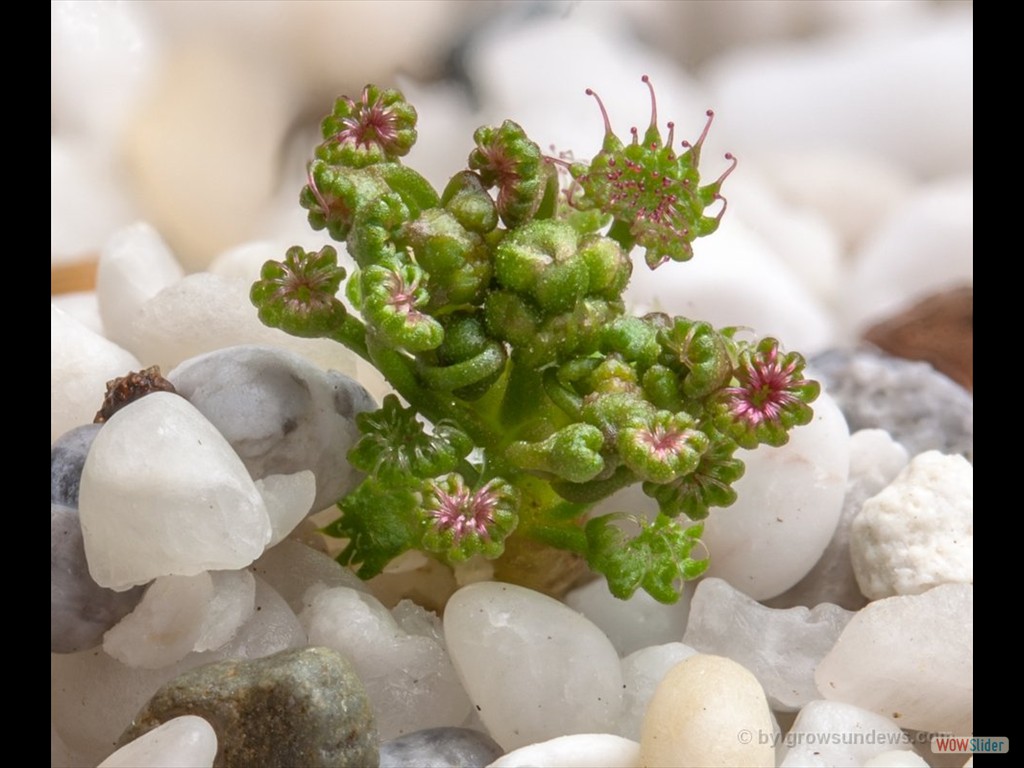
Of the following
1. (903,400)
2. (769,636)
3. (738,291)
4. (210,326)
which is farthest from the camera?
(738,291)

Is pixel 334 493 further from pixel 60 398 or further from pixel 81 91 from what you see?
pixel 81 91

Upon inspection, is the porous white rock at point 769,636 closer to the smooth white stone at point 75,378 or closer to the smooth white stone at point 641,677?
the smooth white stone at point 641,677

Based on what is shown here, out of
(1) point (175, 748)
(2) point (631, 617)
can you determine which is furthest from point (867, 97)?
(1) point (175, 748)

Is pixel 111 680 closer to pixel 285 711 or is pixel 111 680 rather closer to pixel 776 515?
pixel 285 711

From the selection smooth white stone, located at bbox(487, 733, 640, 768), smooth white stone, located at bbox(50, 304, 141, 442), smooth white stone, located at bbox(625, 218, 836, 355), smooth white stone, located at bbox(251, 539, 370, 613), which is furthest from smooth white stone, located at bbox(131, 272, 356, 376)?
smooth white stone, located at bbox(625, 218, 836, 355)

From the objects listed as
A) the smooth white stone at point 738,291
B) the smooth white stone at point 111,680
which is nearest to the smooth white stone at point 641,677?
the smooth white stone at point 111,680

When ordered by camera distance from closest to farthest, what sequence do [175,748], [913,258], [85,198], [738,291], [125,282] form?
[175,748]
[125,282]
[85,198]
[738,291]
[913,258]
